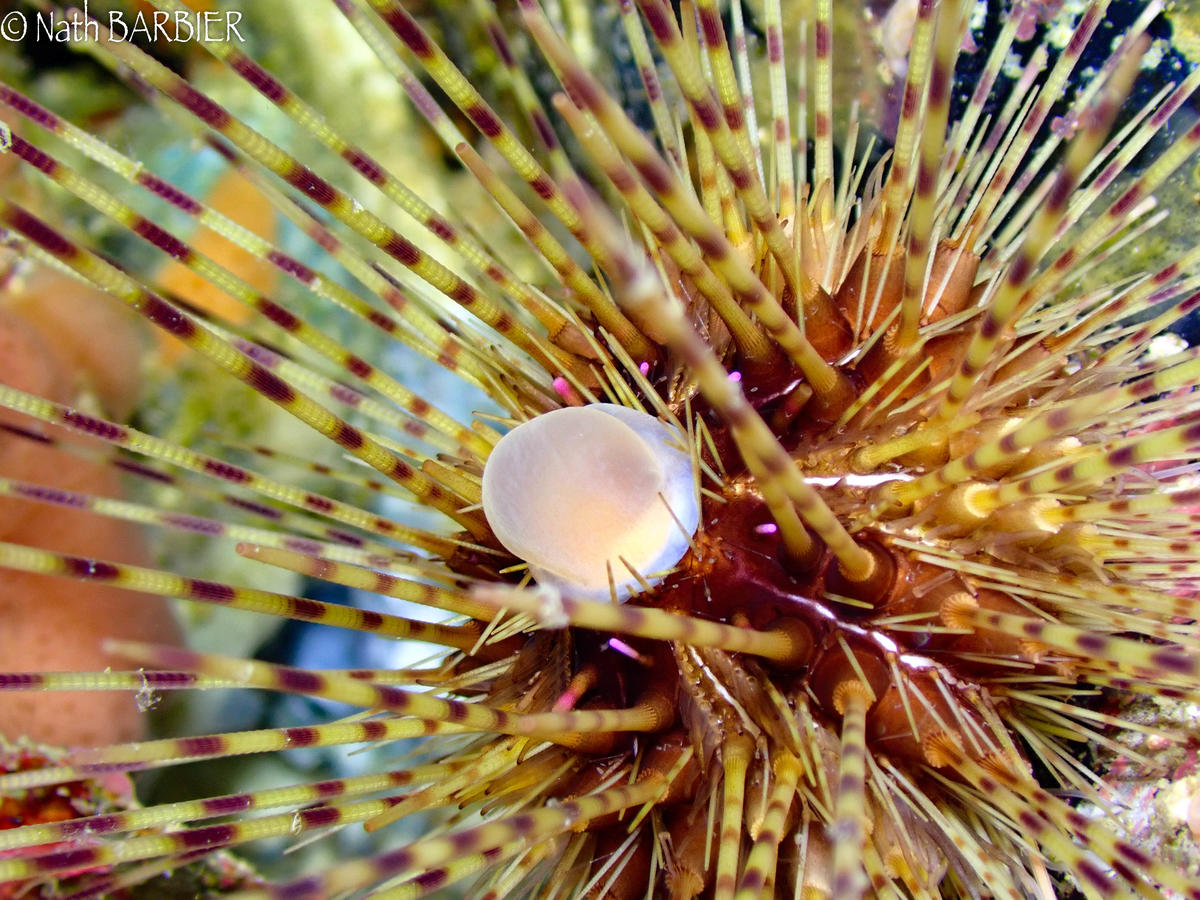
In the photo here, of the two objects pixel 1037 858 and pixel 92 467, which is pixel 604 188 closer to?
pixel 92 467

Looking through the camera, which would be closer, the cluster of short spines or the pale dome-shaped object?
the cluster of short spines

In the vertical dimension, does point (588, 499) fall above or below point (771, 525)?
above

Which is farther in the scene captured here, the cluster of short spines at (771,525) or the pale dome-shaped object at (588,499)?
the pale dome-shaped object at (588,499)

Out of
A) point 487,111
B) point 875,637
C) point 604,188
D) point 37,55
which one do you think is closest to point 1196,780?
point 875,637

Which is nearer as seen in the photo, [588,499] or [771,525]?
[588,499]
